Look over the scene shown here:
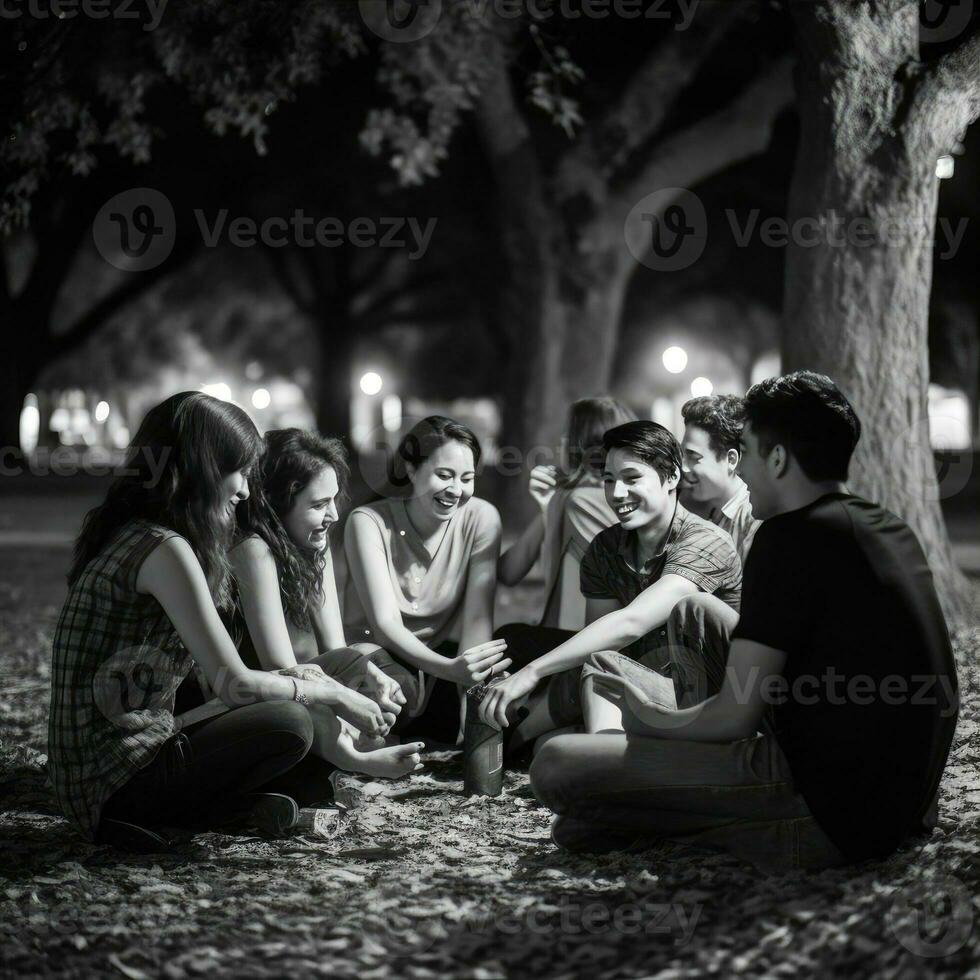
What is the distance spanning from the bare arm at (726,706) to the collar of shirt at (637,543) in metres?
1.13

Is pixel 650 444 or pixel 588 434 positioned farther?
pixel 588 434

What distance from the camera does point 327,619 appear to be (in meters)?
5.45

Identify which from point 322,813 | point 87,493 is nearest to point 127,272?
point 87,493

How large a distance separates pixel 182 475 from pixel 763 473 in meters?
1.85

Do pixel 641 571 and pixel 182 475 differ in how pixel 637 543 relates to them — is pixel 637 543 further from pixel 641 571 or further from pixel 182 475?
pixel 182 475

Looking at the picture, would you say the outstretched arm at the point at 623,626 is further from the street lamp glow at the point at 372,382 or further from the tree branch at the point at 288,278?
the street lamp glow at the point at 372,382

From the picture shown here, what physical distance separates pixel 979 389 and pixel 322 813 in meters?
34.8

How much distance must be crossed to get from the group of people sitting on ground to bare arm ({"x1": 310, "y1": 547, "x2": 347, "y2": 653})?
1 cm

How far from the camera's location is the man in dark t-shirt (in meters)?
3.75

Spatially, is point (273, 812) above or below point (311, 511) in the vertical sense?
below

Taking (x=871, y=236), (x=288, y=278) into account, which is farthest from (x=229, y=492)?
(x=288, y=278)

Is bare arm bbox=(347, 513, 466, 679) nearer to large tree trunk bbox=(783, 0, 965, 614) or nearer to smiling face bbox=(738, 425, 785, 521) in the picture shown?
smiling face bbox=(738, 425, 785, 521)

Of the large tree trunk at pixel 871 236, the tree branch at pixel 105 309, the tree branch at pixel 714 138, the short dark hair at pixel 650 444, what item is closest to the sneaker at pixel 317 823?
the short dark hair at pixel 650 444

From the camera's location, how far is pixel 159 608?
4.36 meters
